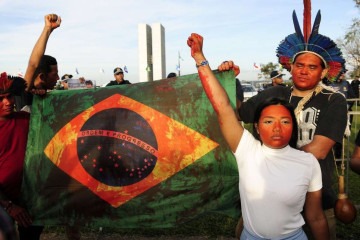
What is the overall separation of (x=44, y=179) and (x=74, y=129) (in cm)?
52

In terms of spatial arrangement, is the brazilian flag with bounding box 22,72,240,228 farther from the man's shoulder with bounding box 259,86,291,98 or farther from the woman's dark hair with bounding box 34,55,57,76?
the man's shoulder with bounding box 259,86,291,98

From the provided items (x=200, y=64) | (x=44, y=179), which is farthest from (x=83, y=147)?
(x=200, y=64)

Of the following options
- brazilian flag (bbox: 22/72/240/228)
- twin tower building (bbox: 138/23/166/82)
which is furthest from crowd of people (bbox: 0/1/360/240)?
twin tower building (bbox: 138/23/166/82)

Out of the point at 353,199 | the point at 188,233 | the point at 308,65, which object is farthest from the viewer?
the point at 353,199

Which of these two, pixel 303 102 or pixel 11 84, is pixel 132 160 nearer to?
pixel 11 84

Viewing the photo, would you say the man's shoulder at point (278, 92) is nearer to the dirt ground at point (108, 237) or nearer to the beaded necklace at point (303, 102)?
the beaded necklace at point (303, 102)

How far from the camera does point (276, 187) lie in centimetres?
192

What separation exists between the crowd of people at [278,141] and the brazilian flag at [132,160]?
243 millimetres

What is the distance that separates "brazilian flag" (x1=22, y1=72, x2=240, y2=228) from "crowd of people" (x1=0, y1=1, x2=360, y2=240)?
0.80 feet

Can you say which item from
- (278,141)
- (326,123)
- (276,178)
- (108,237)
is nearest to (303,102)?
(326,123)

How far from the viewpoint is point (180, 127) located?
3.21 m

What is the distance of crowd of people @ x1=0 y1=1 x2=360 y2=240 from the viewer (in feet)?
6.42

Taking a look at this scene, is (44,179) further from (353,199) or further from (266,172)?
(353,199)

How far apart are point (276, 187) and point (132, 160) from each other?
1.60 metres
